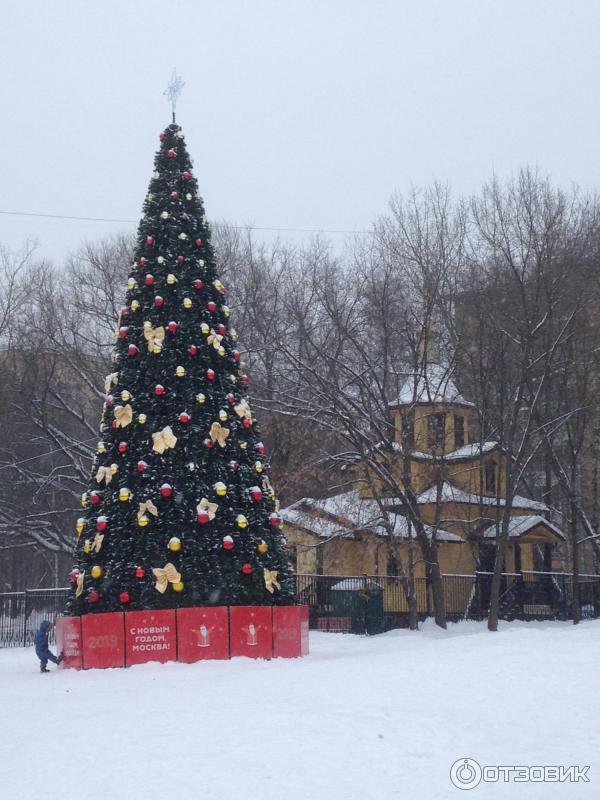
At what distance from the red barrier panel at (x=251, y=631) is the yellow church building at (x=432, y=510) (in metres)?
8.74

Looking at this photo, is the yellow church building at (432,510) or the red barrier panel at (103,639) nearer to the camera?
the red barrier panel at (103,639)

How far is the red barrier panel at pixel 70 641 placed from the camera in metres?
20.3

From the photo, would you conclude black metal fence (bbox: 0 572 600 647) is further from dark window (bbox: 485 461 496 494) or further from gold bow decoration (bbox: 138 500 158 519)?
gold bow decoration (bbox: 138 500 158 519)

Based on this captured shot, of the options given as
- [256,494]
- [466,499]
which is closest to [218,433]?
[256,494]

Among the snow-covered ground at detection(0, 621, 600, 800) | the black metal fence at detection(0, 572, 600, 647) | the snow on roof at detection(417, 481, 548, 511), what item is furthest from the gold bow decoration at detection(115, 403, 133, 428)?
the snow on roof at detection(417, 481, 548, 511)

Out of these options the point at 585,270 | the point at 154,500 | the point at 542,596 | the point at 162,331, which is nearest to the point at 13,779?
the point at 154,500

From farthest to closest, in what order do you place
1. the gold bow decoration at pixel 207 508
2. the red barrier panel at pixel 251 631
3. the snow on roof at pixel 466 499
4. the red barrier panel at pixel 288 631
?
the snow on roof at pixel 466 499, the red barrier panel at pixel 288 631, the gold bow decoration at pixel 207 508, the red barrier panel at pixel 251 631

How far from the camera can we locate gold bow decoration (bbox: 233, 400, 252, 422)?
21.8 meters

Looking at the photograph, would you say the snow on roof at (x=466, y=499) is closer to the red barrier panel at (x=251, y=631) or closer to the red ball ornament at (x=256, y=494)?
the red ball ornament at (x=256, y=494)

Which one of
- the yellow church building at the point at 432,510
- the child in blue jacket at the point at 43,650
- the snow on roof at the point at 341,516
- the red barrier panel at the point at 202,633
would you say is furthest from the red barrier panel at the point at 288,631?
the snow on roof at the point at 341,516

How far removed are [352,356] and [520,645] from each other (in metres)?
20.9

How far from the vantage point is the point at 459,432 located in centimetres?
3881

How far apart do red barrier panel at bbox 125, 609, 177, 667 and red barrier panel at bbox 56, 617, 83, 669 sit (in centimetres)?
115

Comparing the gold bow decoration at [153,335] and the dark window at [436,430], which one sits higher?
the gold bow decoration at [153,335]
